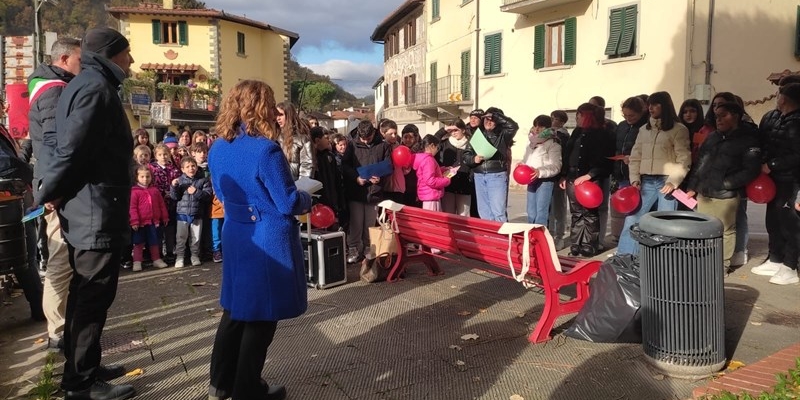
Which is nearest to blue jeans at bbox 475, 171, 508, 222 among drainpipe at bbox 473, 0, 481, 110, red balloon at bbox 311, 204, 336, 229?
red balloon at bbox 311, 204, 336, 229

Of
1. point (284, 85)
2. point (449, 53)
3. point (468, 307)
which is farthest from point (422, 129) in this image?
point (468, 307)

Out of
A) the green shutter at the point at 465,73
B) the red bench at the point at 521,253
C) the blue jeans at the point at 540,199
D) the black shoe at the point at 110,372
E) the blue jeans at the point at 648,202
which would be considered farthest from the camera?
the green shutter at the point at 465,73

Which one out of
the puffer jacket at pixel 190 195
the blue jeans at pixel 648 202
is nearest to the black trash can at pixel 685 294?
the blue jeans at pixel 648 202

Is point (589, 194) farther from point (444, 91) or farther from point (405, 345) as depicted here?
point (444, 91)

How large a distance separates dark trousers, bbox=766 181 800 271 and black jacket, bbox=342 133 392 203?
422 cm

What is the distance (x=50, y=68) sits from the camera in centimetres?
418

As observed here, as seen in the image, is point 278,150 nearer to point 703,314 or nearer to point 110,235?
point 110,235

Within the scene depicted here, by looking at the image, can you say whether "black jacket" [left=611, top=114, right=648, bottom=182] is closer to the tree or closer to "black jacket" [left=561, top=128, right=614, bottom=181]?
"black jacket" [left=561, top=128, right=614, bottom=181]

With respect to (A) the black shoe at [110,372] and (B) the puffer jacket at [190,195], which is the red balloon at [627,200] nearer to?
(B) the puffer jacket at [190,195]

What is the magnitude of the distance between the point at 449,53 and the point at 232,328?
2454 centimetres

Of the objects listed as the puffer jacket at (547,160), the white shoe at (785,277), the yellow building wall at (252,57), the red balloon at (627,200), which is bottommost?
the white shoe at (785,277)

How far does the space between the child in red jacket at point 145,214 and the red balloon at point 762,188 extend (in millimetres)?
6448

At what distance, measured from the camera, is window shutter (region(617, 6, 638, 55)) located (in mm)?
18000

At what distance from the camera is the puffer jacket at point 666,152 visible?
639 centimetres
